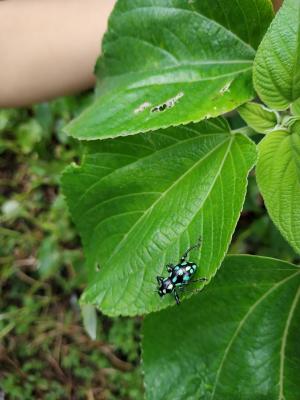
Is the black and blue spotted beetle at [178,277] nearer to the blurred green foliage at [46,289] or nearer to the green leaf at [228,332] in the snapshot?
the green leaf at [228,332]

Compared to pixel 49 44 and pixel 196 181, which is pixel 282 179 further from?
pixel 49 44

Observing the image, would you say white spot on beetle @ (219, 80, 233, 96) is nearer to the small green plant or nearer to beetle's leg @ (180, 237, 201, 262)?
the small green plant

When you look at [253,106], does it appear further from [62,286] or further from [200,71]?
[62,286]

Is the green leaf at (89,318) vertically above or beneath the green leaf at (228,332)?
beneath

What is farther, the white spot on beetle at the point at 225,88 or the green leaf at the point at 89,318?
the green leaf at the point at 89,318

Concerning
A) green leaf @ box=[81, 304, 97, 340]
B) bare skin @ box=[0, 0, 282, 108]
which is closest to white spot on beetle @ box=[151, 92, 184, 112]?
bare skin @ box=[0, 0, 282, 108]

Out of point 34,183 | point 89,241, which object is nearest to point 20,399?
point 34,183

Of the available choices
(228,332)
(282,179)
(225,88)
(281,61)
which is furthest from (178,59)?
(228,332)

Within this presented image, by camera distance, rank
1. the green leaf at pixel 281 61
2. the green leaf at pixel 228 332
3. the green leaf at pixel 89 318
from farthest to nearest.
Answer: the green leaf at pixel 89 318, the green leaf at pixel 228 332, the green leaf at pixel 281 61

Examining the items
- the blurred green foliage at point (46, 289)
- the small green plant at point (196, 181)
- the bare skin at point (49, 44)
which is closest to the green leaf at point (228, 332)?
the small green plant at point (196, 181)

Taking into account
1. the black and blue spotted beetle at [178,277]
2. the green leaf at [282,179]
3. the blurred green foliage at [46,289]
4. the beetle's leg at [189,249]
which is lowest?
the blurred green foliage at [46,289]
